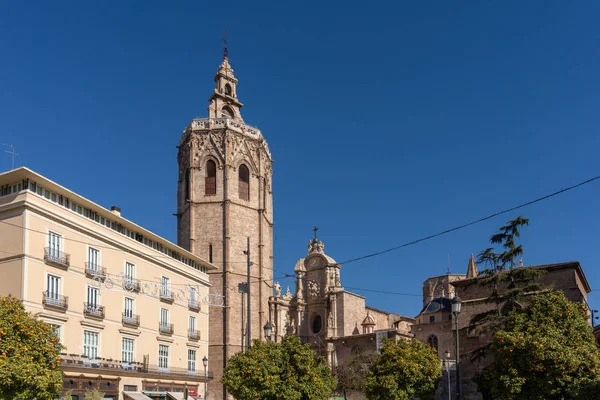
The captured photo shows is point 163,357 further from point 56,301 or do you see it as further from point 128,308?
point 56,301

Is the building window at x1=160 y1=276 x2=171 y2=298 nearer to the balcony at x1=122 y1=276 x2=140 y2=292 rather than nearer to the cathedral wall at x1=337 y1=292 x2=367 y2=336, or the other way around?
the balcony at x1=122 y1=276 x2=140 y2=292

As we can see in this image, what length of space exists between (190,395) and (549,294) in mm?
25937

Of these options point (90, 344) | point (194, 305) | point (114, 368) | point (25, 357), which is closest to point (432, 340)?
point (194, 305)

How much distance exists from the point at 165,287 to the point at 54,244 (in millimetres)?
10887

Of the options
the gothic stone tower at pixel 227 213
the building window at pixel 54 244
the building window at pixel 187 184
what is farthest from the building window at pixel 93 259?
the building window at pixel 187 184

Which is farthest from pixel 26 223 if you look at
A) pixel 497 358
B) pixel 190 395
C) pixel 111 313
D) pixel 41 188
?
pixel 497 358

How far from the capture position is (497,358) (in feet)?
96.2

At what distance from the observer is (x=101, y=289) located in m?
37.0

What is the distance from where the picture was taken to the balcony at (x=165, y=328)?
42.0 metres

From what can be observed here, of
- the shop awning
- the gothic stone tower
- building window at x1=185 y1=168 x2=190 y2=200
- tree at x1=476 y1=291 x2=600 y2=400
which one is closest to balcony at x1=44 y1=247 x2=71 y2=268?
the shop awning

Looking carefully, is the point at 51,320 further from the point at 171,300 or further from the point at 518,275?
the point at 518,275

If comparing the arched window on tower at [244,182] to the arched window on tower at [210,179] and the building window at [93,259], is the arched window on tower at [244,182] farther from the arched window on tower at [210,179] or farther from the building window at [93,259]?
the building window at [93,259]

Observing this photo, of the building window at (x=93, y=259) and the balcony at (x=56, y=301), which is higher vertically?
the building window at (x=93, y=259)

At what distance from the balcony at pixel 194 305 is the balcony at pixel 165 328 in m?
3.28
